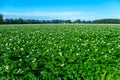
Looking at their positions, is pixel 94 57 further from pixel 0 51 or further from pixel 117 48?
pixel 0 51

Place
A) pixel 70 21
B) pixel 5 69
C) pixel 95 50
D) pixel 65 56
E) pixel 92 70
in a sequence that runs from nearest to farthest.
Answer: pixel 5 69 → pixel 92 70 → pixel 65 56 → pixel 95 50 → pixel 70 21

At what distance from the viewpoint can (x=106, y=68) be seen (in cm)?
851

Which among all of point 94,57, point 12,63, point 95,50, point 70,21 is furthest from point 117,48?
point 70,21

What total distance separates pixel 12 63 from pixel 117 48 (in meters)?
4.65

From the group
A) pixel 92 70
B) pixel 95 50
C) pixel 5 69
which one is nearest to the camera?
pixel 5 69

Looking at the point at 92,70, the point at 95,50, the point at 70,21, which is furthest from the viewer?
the point at 70,21

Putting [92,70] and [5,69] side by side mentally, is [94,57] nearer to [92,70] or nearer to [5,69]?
[92,70]

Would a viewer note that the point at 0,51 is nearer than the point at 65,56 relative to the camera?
No

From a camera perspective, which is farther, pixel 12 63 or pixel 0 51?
pixel 0 51

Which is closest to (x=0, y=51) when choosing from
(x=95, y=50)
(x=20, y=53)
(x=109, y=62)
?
(x=20, y=53)

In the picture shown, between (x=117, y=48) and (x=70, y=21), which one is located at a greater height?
(x=117, y=48)

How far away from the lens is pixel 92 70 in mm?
8359

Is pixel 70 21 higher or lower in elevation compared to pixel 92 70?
lower

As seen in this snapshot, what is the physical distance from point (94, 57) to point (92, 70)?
138 cm
